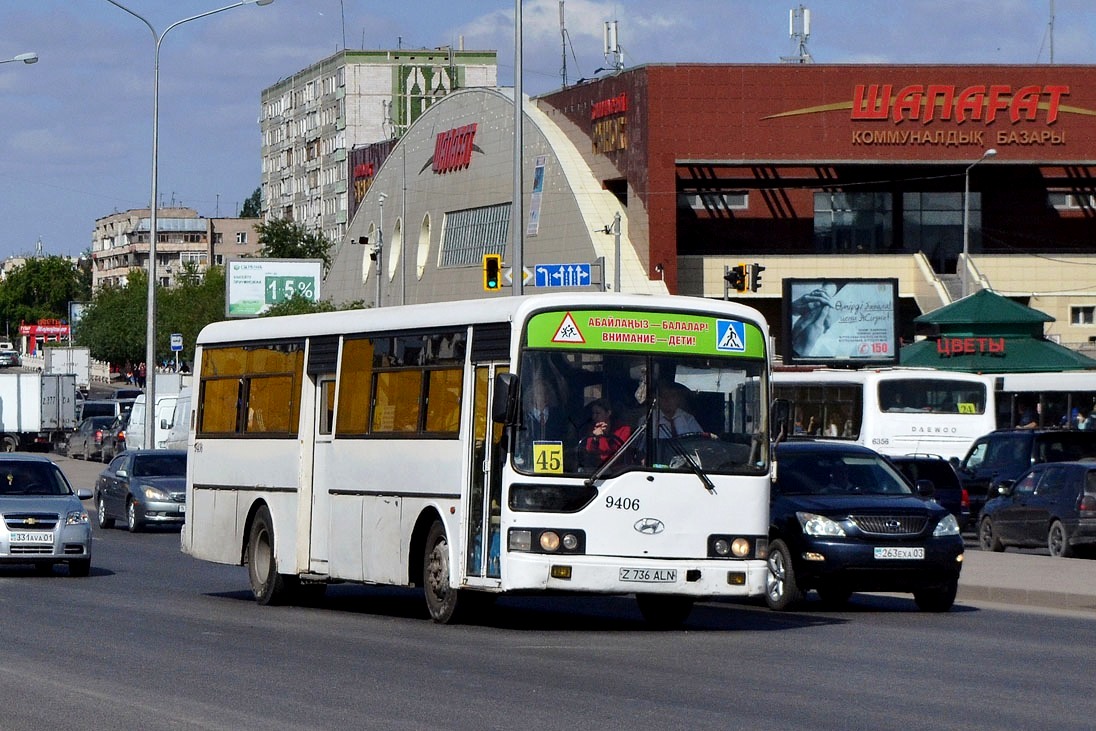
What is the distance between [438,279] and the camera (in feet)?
307

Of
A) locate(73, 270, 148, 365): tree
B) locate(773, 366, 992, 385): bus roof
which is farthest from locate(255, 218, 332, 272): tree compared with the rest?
locate(773, 366, 992, 385): bus roof

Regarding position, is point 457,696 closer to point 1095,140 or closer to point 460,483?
point 460,483

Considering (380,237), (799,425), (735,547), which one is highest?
(380,237)

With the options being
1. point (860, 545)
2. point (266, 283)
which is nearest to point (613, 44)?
point (266, 283)

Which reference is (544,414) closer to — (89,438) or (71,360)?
(89,438)

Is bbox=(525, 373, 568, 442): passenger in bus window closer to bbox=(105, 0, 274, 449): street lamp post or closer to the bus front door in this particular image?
the bus front door

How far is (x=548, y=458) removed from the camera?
49.6 feet

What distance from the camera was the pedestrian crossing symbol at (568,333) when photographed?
15.4m

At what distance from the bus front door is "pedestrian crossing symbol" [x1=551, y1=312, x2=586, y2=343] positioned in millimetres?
484

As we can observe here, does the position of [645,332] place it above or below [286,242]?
below

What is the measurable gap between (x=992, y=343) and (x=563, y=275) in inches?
460

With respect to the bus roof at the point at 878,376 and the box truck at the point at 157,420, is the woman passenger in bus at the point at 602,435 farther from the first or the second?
the box truck at the point at 157,420

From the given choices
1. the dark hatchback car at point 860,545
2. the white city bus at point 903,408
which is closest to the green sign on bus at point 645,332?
the dark hatchback car at point 860,545

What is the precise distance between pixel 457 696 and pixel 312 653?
288cm
